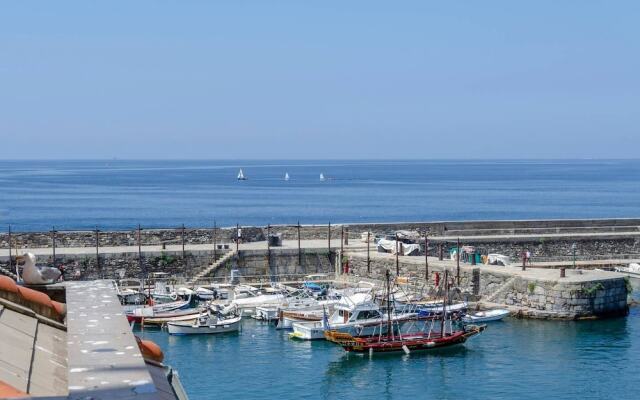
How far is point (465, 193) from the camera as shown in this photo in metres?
160

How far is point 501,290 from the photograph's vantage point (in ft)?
145

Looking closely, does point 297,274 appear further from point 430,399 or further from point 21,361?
point 21,361

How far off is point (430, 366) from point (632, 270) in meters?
20.3

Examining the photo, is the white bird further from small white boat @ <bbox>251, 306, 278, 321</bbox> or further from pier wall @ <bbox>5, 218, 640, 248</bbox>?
pier wall @ <bbox>5, 218, 640, 248</bbox>

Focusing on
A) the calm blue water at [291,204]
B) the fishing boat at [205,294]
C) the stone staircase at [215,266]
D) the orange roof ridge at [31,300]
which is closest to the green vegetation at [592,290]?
the fishing boat at [205,294]

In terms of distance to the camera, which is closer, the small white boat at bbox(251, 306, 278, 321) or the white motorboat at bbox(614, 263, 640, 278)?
the small white boat at bbox(251, 306, 278, 321)

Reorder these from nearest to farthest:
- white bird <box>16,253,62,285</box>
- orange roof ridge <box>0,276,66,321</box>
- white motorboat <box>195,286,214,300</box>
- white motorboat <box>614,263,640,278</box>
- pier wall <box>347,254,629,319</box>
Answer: orange roof ridge <box>0,276,66,321</box> → white bird <box>16,253,62,285</box> → pier wall <box>347,254,629,319</box> → white motorboat <box>195,286,214,300</box> → white motorboat <box>614,263,640,278</box>

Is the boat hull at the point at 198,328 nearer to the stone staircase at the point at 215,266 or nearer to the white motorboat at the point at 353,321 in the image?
the white motorboat at the point at 353,321

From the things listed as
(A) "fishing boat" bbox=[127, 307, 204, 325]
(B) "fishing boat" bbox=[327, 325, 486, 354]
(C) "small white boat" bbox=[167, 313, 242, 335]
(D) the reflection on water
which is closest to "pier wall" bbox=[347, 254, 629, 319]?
(D) the reflection on water

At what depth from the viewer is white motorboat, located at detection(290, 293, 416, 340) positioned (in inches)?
1469

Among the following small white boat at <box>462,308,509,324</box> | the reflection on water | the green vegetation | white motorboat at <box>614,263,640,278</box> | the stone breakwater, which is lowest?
the reflection on water

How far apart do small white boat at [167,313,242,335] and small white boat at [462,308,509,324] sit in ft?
31.4

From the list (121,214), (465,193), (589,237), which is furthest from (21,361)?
(465,193)

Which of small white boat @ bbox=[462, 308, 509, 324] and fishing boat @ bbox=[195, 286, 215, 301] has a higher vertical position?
fishing boat @ bbox=[195, 286, 215, 301]
